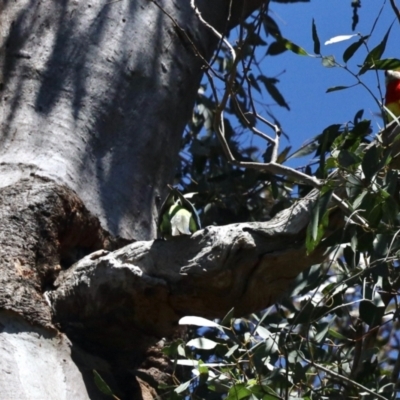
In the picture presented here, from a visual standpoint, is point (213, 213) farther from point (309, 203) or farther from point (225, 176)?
point (309, 203)

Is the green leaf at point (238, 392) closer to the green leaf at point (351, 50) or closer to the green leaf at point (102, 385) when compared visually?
the green leaf at point (102, 385)

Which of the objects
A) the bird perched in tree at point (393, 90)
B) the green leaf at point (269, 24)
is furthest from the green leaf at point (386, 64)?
the bird perched in tree at point (393, 90)

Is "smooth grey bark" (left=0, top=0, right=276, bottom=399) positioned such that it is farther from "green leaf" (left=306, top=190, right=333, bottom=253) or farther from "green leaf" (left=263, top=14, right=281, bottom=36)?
"green leaf" (left=263, top=14, right=281, bottom=36)

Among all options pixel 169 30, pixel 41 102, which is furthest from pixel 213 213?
pixel 41 102

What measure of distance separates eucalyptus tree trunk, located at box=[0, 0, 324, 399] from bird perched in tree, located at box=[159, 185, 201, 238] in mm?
48

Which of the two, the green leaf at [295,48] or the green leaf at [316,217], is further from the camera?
the green leaf at [295,48]

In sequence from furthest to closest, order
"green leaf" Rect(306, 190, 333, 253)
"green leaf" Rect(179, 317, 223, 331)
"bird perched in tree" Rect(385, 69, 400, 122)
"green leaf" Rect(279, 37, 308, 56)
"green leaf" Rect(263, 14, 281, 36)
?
"bird perched in tree" Rect(385, 69, 400, 122)
"green leaf" Rect(263, 14, 281, 36)
"green leaf" Rect(279, 37, 308, 56)
"green leaf" Rect(179, 317, 223, 331)
"green leaf" Rect(306, 190, 333, 253)

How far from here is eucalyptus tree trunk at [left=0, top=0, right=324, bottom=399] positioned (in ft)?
4.04

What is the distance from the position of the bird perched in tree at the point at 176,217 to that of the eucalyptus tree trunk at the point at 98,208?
48 millimetres

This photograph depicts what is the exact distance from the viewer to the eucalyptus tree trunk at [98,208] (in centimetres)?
123

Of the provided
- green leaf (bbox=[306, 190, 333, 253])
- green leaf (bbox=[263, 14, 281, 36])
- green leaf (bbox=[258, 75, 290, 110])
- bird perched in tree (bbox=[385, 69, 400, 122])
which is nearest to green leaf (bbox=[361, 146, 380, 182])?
green leaf (bbox=[306, 190, 333, 253])

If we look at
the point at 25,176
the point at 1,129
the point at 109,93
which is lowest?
the point at 25,176

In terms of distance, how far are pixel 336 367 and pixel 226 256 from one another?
1.05 feet

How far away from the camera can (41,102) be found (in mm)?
1489
